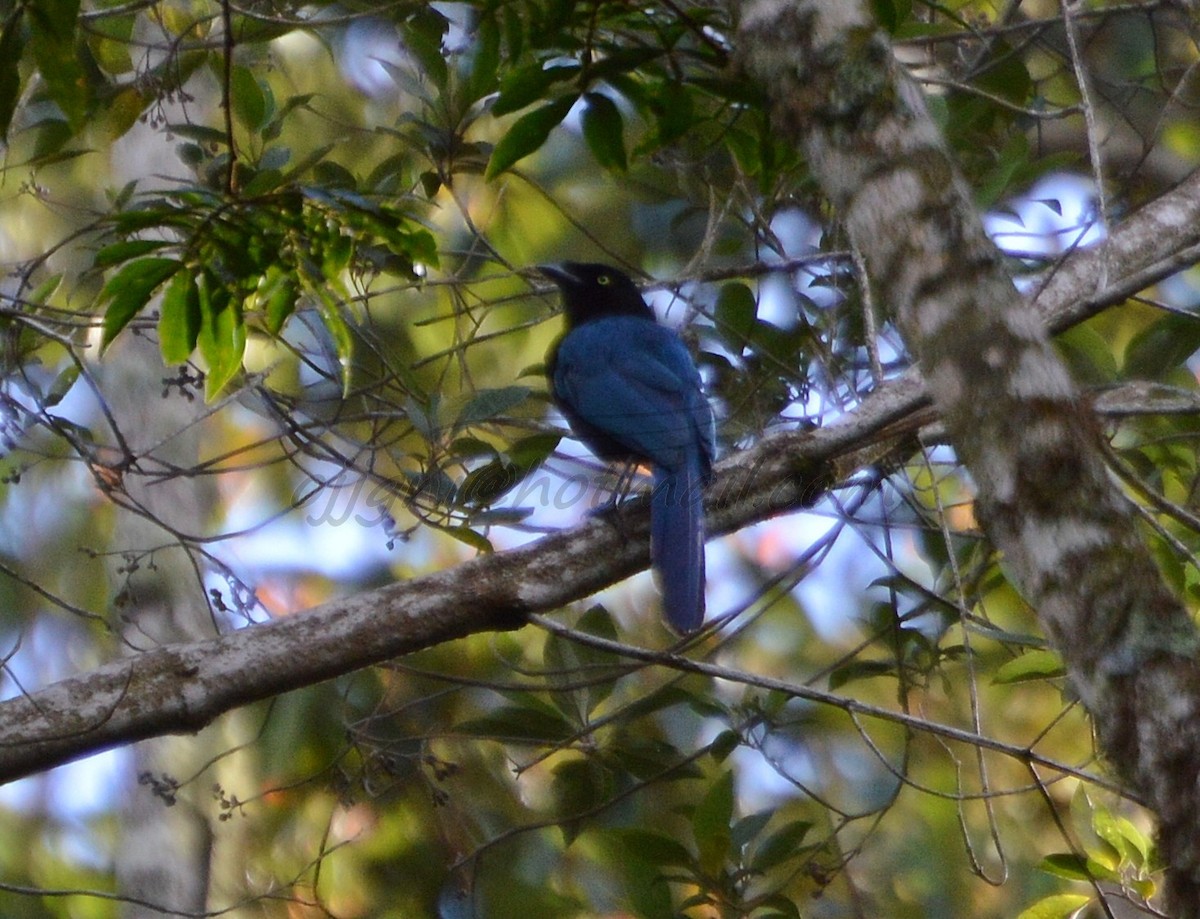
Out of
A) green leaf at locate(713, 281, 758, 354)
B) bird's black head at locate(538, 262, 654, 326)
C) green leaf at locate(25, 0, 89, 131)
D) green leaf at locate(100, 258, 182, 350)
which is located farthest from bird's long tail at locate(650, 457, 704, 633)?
green leaf at locate(25, 0, 89, 131)

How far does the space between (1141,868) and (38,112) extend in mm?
5103

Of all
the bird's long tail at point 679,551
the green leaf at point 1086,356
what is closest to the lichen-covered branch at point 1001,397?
the bird's long tail at point 679,551

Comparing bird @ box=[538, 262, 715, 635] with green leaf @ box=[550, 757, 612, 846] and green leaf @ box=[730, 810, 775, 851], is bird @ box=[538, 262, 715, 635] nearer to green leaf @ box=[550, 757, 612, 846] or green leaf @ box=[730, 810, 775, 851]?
green leaf @ box=[730, 810, 775, 851]

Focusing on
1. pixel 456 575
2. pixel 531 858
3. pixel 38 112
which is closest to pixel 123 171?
pixel 38 112

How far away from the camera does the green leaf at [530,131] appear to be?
10.5 ft

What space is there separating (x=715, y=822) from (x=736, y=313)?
1805 mm

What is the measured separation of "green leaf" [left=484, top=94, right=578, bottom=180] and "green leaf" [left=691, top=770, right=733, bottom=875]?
2.03 m

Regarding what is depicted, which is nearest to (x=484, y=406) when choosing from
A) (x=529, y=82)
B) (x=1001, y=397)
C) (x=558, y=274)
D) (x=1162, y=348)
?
(x=529, y=82)

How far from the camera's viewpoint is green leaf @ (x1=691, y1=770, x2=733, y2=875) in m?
4.27

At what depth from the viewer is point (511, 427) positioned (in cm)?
521

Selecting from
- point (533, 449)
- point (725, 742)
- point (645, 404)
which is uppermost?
point (645, 404)

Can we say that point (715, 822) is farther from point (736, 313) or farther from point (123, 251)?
point (123, 251)

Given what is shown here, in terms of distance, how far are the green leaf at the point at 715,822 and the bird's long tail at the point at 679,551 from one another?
52 centimetres

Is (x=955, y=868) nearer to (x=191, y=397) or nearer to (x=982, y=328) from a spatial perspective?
(x=191, y=397)
